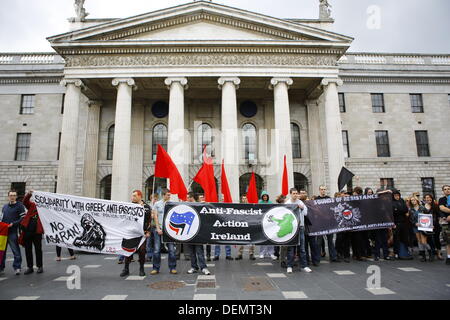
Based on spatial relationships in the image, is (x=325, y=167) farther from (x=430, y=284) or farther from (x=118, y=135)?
(x=430, y=284)

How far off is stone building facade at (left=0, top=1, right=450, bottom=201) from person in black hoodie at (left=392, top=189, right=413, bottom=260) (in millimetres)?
9907

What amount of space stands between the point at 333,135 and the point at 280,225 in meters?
13.8

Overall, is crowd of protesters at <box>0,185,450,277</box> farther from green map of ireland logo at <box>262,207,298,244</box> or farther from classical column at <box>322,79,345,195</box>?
classical column at <box>322,79,345,195</box>

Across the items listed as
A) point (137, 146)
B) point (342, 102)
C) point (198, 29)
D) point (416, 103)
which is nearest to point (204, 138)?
point (137, 146)

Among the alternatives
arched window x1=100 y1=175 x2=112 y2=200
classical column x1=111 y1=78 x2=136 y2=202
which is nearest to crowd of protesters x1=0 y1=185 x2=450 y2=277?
classical column x1=111 y1=78 x2=136 y2=202

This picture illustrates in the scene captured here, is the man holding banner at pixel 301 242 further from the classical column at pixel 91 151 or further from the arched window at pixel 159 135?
the classical column at pixel 91 151

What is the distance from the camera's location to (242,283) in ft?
21.4

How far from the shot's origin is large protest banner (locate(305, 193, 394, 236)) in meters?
8.76

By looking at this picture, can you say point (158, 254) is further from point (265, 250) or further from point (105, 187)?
point (105, 187)

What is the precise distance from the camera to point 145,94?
23594 millimetres

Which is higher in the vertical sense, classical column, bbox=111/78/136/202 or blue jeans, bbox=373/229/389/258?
classical column, bbox=111/78/136/202

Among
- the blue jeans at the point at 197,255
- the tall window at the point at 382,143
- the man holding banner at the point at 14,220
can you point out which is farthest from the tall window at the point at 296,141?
the man holding banner at the point at 14,220

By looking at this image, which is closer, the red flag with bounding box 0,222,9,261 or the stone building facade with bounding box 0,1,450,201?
the red flag with bounding box 0,222,9,261
